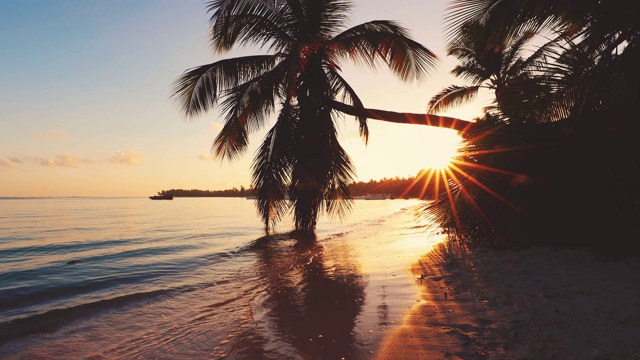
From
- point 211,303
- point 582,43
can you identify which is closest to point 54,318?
point 211,303

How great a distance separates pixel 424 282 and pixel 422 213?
176cm

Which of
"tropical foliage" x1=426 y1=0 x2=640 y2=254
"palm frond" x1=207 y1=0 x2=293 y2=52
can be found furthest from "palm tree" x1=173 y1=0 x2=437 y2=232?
"tropical foliage" x1=426 y1=0 x2=640 y2=254

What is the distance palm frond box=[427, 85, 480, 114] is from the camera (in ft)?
59.2

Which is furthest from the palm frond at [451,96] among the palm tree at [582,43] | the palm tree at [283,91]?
the palm tree at [582,43]

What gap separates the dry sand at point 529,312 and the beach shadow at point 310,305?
1.86 feet

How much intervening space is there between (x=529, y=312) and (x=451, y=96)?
16073 millimetres

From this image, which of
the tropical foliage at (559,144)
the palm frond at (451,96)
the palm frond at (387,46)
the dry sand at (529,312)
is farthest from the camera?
the palm frond at (451,96)

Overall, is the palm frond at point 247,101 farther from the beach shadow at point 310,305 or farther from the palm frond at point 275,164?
the beach shadow at point 310,305

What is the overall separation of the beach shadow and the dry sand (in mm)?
567

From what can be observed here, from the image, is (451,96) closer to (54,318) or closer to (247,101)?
(247,101)

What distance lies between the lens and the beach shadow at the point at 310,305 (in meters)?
3.50

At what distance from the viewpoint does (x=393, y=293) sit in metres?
5.16

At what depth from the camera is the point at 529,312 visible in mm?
3732

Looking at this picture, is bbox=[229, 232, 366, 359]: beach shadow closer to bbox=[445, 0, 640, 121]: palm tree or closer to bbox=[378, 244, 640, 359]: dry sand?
bbox=[378, 244, 640, 359]: dry sand
